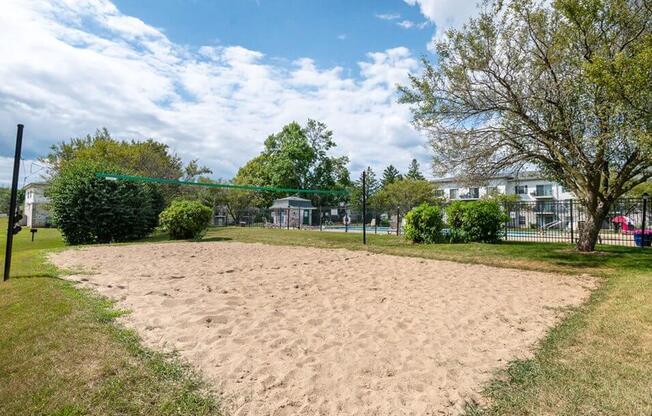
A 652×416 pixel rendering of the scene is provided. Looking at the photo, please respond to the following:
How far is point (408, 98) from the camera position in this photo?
11.4 m

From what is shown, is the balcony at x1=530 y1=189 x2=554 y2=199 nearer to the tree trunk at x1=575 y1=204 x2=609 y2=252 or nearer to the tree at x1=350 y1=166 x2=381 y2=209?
the tree at x1=350 y1=166 x2=381 y2=209

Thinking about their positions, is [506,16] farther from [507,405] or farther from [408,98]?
[507,405]

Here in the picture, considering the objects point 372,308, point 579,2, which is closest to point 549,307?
point 372,308

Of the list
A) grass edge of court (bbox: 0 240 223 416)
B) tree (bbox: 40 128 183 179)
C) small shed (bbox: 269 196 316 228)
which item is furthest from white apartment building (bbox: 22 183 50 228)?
grass edge of court (bbox: 0 240 223 416)

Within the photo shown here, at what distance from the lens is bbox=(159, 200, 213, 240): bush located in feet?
54.7

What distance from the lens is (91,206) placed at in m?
16.4

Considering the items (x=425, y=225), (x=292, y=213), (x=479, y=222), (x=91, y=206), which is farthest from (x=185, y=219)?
(x=292, y=213)

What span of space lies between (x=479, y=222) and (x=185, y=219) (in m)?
12.1

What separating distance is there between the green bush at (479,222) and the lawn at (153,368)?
8.40 meters

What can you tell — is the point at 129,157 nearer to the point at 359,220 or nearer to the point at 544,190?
the point at 359,220

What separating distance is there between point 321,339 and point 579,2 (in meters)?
9.27

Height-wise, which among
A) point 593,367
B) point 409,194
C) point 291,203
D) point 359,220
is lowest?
point 593,367

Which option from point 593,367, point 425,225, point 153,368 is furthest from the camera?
point 425,225

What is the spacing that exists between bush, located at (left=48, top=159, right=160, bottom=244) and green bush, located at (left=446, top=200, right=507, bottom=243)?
14383mm
